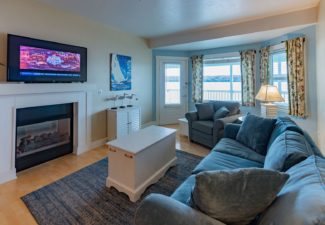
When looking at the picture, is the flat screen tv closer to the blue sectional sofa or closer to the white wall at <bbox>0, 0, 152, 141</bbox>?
the white wall at <bbox>0, 0, 152, 141</bbox>

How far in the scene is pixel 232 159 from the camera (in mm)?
2221

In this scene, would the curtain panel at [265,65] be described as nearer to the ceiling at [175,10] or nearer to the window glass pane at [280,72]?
the window glass pane at [280,72]

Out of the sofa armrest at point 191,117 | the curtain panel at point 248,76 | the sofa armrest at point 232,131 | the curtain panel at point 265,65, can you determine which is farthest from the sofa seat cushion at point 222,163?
Result: the curtain panel at point 248,76

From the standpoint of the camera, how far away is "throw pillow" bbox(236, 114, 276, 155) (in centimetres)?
245

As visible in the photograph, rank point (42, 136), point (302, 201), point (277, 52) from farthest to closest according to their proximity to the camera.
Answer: point (277, 52) < point (42, 136) < point (302, 201)

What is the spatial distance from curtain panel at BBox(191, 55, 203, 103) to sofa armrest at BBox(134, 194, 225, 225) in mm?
5225

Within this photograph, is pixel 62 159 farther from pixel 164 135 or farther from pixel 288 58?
pixel 288 58

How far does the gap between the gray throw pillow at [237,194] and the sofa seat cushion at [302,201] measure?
0.19 feet

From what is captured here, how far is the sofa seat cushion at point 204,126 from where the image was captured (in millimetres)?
3888

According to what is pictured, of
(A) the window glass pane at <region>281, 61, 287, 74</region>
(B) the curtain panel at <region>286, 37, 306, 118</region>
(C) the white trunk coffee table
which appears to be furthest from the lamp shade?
(C) the white trunk coffee table

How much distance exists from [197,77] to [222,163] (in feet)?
14.3

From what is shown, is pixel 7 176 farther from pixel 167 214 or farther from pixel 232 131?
pixel 232 131

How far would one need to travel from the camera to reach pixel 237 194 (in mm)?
984

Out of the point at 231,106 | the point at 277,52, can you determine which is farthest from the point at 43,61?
the point at 277,52
